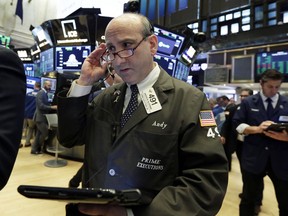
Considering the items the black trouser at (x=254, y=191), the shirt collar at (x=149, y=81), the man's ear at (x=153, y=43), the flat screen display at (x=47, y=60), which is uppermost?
the flat screen display at (x=47, y=60)

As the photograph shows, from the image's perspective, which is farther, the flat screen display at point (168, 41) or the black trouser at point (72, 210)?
the flat screen display at point (168, 41)

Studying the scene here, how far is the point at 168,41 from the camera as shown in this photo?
529 cm

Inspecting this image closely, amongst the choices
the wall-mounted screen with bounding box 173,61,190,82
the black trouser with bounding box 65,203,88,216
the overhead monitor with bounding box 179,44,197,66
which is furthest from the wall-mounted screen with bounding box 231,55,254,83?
the black trouser with bounding box 65,203,88,216

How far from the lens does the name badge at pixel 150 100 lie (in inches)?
40.9

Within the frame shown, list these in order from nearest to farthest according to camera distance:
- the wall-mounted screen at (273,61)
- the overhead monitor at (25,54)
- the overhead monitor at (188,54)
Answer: the overhead monitor at (188,54) < the wall-mounted screen at (273,61) < the overhead monitor at (25,54)

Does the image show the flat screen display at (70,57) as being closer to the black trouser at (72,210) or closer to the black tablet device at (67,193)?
the black trouser at (72,210)

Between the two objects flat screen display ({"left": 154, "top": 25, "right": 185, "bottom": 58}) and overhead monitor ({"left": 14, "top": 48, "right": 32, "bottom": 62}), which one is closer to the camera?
flat screen display ({"left": 154, "top": 25, "right": 185, "bottom": 58})

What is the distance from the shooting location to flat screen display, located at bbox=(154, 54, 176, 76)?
5.26m

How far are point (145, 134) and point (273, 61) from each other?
711 cm

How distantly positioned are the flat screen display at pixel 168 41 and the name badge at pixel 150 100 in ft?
13.7

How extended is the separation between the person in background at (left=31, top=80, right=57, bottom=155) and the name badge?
13.5 ft

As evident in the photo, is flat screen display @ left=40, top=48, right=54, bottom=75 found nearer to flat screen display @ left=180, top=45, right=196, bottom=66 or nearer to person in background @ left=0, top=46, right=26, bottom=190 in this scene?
flat screen display @ left=180, top=45, right=196, bottom=66

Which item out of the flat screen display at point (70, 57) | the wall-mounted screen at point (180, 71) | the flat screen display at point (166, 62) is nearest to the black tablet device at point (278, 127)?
the flat screen display at point (166, 62)

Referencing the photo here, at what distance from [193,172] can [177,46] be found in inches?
195
